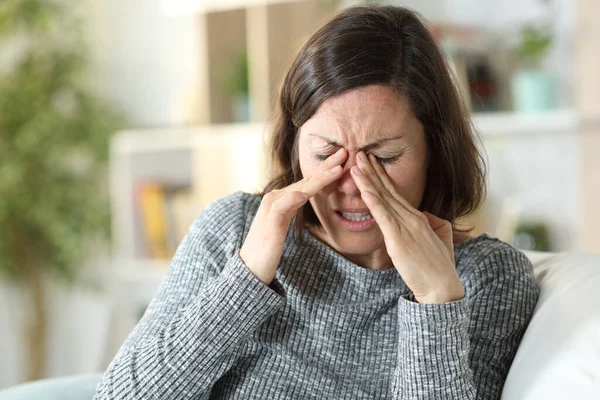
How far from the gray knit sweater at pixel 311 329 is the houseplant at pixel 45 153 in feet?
8.59

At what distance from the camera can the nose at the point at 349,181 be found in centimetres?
130

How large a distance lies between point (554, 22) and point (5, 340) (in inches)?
116

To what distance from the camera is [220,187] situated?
11.3 ft

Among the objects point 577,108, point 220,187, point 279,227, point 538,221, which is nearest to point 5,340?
point 220,187

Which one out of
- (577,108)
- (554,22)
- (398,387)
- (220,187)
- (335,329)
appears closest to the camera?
(398,387)

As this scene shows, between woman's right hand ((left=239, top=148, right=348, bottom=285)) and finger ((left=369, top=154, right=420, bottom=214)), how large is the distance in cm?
5

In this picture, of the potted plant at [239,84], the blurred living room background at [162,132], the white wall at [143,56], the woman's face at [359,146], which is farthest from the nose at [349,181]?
the white wall at [143,56]

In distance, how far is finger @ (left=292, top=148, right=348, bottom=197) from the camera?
1.26 metres

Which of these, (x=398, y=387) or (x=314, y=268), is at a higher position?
(x=314, y=268)

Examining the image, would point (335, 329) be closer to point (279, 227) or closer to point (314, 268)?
point (314, 268)

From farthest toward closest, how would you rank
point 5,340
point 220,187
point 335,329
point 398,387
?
point 5,340
point 220,187
point 335,329
point 398,387

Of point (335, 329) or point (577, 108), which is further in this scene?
point (577, 108)

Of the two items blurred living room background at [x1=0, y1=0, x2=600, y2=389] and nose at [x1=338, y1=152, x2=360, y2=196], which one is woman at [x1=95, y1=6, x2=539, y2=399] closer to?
nose at [x1=338, y1=152, x2=360, y2=196]

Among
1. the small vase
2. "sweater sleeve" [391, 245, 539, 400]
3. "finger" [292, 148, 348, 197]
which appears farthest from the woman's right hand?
the small vase
